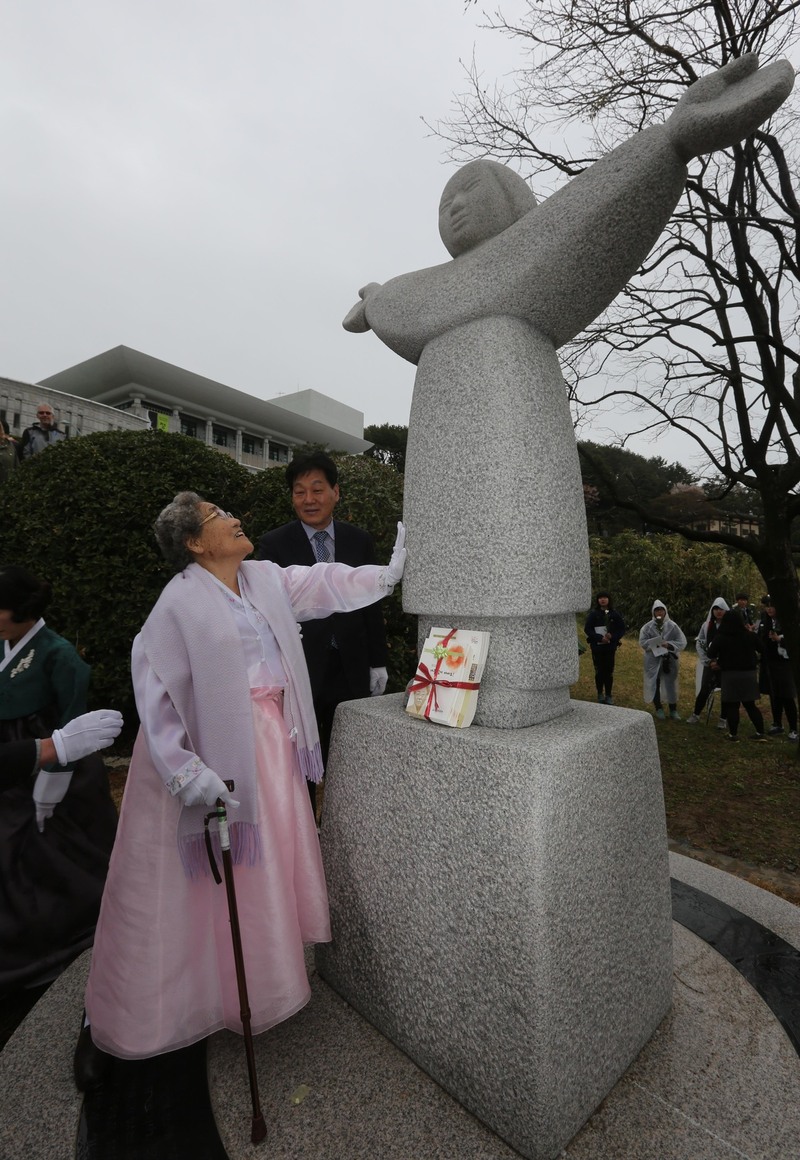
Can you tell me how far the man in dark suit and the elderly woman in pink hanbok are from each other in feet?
2.71

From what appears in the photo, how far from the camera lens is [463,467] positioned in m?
1.96

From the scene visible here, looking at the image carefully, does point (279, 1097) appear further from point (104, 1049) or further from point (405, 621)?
point (405, 621)

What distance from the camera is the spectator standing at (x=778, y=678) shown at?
7582 mm

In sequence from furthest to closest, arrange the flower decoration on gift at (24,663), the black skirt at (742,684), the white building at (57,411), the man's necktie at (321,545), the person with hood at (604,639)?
the white building at (57,411) < the person with hood at (604,639) < the black skirt at (742,684) < the man's necktie at (321,545) < the flower decoration on gift at (24,663)

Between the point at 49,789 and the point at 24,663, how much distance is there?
24.0 inches

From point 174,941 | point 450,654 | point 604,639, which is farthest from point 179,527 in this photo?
point 604,639

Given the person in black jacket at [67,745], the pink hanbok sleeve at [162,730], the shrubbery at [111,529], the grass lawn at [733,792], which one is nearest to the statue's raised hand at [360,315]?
the pink hanbok sleeve at [162,730]

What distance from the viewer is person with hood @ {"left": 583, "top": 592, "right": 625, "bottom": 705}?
8.67 metres

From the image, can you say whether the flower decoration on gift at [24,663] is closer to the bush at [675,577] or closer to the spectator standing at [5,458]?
the spectator standing at [5,458]

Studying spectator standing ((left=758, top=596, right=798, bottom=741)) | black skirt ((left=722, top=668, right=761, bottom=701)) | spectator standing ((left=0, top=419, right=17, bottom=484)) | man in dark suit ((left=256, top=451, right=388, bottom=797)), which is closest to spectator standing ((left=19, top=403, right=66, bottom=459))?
spectator standing ((left=0, top=419, right=17, bottom=484))

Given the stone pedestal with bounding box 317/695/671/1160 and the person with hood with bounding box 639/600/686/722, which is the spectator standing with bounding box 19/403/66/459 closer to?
the stone pedestal with bounding box 317/695/671/1160

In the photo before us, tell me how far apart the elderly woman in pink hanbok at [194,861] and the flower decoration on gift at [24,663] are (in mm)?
1233

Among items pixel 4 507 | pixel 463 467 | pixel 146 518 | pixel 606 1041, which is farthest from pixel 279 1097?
pixel 4 507

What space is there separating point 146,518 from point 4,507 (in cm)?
132
